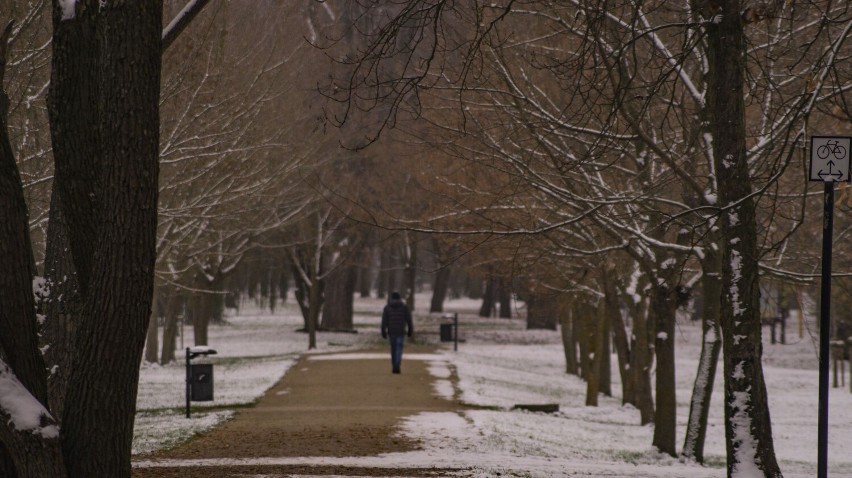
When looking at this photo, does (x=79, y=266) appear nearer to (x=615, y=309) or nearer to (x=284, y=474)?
(x=284, y=474)

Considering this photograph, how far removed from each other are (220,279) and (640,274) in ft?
64.7

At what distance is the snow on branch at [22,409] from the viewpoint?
5711 millimetres

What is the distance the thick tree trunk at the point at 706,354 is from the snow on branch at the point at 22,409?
8.31m

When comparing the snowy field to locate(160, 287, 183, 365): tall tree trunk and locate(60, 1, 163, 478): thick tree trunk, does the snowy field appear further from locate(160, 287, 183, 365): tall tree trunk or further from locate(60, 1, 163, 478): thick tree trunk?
locate(60, 1, 163, 478): thick tree trunk

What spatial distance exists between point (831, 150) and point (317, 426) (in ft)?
29.7

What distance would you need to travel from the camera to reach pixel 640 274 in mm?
18234

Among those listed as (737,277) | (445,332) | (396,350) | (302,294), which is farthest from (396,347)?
(302,294)

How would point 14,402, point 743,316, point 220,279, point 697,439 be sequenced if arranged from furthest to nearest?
point 220,279 < point 697,439 < point 743,316 < point 14,402

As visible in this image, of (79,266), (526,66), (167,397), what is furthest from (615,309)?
(79,266)

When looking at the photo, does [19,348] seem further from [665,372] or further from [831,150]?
[665,372]

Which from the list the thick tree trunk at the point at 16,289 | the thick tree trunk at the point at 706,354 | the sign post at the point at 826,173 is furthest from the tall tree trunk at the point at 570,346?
the thick tree trunk at the point at 16,289

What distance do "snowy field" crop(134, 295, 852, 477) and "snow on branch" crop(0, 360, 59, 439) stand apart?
4561 mm

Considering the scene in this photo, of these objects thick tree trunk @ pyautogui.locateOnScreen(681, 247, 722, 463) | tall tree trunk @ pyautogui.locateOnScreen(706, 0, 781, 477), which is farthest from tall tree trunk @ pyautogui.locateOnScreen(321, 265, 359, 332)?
tall tree trunk @ pyautogui.locateOnScreen(706, 0, 781, 477)

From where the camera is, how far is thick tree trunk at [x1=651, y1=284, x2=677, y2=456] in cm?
1417
